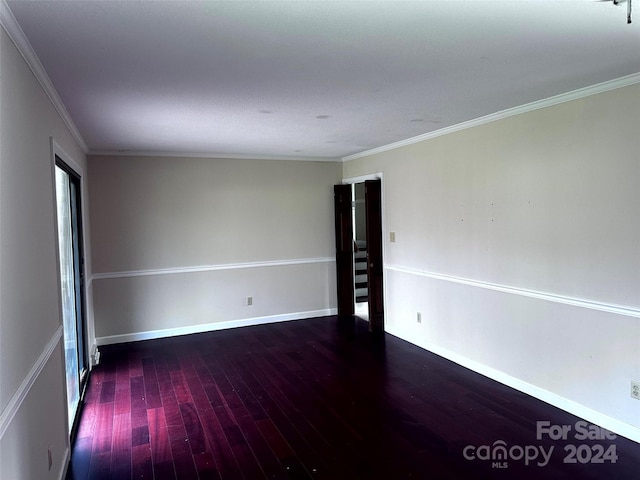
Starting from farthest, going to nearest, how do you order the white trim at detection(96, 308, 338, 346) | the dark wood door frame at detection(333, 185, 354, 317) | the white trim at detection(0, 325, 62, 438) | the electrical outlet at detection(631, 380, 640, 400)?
1. the dark wood door frame at detection(333, 185, 354, 317)
2. the white trim at detection(96, 308, 338, 346)
3. the electrical outlet at detection(631, 380, 640, 400)
4. the white trim at detection(0, 325, 62, 438)

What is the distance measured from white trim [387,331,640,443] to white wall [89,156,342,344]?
2.38 meters

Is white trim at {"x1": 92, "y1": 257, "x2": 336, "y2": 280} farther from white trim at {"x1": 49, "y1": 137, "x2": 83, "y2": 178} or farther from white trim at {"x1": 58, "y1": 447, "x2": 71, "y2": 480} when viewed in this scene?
white trim at {"x1": 58, "y1": 447, "x2": 71, "y2": 480}

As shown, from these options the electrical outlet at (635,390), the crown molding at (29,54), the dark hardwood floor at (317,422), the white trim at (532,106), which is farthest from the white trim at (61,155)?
the electrical outlet at (635,390)

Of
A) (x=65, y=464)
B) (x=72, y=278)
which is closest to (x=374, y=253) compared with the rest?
(x=72, y=278)

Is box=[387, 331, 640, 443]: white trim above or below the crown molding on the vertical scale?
below

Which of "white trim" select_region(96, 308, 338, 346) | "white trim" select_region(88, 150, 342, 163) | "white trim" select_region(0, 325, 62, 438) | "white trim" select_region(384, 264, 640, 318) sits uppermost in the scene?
"white trim" select_region(88, 150, 342, 163)

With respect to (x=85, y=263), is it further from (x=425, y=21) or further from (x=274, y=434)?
(x=425, y=21)

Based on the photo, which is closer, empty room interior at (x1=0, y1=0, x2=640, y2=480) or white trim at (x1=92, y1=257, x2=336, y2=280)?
empty room interior at (x1=0, y1=0, x2=640, y2=480)

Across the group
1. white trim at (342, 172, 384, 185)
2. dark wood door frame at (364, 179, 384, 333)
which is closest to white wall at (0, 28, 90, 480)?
dark wood door frame at (364, 179, 384, 333)

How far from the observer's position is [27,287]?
1.95 m

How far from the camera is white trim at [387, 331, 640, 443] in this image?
2.87m

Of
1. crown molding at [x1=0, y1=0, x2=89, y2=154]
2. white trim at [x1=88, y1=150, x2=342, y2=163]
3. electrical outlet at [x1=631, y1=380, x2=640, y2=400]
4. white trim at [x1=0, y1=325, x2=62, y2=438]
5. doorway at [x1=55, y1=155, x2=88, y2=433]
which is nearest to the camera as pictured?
white trim at [x1=0, y1=325, x2=62, y2=438]

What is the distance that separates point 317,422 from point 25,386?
6.44 ft

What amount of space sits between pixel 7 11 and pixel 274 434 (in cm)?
280
